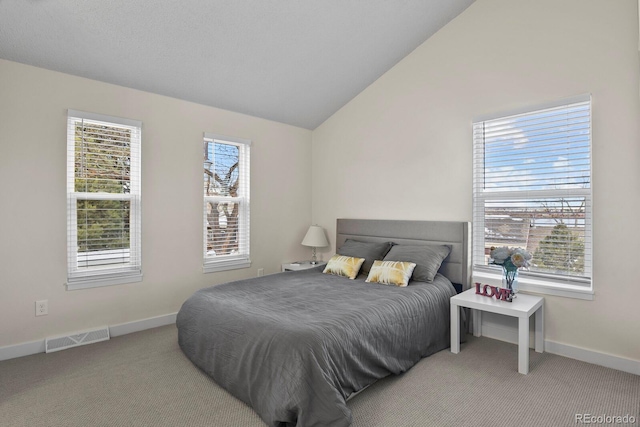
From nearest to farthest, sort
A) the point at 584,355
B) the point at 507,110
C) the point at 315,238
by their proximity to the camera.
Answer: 1. the point at 584,355
2. the point at 507,110
3. the point at 315,238

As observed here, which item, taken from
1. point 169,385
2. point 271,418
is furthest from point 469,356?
point 169,385

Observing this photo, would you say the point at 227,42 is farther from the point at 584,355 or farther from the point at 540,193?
the point at 584,355

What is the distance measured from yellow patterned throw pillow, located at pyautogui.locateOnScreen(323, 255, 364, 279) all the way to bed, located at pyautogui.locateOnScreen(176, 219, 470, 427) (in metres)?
0.07

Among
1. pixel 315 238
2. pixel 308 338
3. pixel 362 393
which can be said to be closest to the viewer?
pixel 308 338

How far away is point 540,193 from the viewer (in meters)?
3.07

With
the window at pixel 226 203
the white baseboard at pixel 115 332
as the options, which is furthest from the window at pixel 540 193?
the white baseboard at pixel 115 332

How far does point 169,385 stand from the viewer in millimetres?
2432

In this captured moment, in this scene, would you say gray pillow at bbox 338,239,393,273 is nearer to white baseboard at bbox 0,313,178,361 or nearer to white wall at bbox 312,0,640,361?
white wall at bbox 312,0,640,361

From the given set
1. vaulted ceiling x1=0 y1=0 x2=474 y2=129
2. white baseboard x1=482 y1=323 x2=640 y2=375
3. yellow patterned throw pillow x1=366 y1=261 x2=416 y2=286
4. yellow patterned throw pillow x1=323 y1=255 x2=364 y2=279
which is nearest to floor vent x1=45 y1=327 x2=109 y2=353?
yellow patterned throw pillow x1=323 y1=255 x2=364 y2=279

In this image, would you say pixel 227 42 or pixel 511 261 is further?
pixel 227 42

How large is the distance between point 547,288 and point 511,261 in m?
0.44

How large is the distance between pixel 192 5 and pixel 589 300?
12.6ft

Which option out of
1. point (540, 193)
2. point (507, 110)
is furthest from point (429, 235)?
point (507, 110)

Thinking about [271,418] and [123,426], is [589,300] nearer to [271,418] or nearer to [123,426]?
[271,418]
